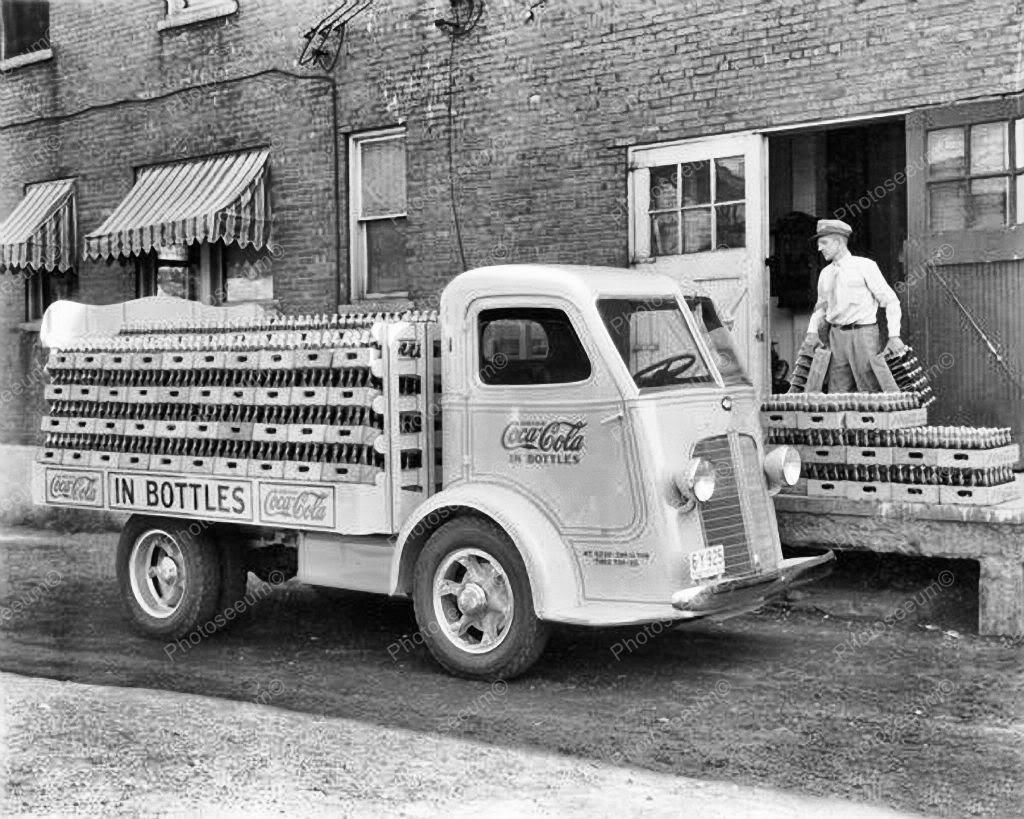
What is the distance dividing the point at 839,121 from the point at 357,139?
17.0 feet

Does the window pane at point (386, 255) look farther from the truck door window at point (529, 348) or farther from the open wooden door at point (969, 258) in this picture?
the truck door window at point (529, 348)

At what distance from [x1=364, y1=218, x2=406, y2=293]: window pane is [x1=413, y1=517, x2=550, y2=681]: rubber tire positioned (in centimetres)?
648

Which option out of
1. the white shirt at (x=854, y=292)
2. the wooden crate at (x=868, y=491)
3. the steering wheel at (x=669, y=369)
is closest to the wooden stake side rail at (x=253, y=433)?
the steering wheel at (x=669, y=369)

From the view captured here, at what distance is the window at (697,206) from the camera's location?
11000 mm

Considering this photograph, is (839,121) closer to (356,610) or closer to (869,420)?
(869,420)

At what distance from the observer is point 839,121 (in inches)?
408

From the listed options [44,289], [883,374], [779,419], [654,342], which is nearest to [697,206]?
[883,374]

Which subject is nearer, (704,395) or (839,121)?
(704,395)

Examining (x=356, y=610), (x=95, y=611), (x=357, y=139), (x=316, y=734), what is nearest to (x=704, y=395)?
(x=316, y=734)

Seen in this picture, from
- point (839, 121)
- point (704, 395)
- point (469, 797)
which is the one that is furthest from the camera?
point (839, 121)

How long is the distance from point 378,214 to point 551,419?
22.7 ft

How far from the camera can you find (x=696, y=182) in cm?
1122

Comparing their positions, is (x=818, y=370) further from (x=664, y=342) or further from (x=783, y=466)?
(x=664, y=342)

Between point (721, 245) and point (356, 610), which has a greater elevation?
point (721, 245)
